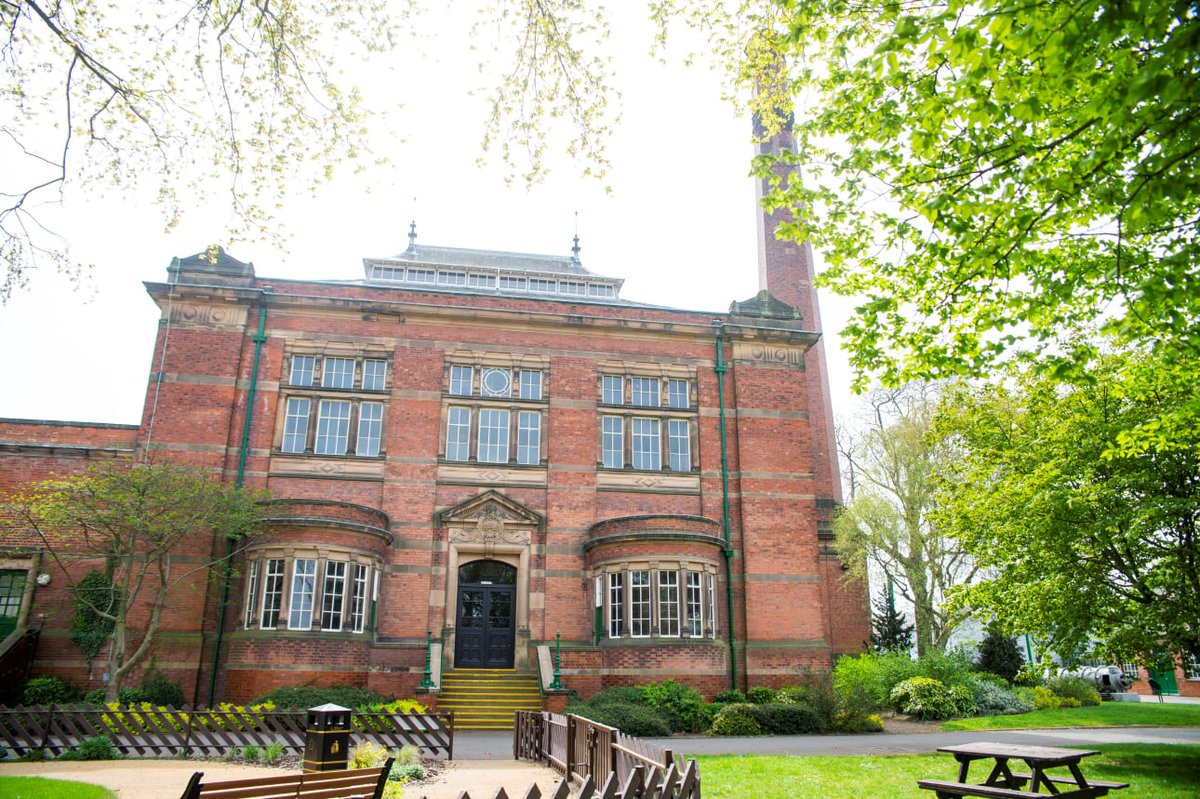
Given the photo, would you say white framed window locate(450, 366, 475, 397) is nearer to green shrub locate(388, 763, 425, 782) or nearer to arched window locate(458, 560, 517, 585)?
arched window locate(458, 560, 517, 585)

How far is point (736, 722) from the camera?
741 inches

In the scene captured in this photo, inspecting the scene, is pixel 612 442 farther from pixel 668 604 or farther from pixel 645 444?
pixel 668 604

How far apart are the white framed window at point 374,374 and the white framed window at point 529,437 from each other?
384 cm

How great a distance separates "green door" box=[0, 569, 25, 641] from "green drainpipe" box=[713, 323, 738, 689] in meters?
17.5

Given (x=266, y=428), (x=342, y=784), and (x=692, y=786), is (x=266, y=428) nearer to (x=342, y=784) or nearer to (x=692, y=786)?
(x=342, y=784)

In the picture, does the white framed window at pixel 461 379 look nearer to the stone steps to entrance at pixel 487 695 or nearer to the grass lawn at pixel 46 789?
the stone steps to entrance at pixel 487 695

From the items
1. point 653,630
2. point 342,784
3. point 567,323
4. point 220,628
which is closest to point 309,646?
point 220,628

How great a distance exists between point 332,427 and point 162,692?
7.47m

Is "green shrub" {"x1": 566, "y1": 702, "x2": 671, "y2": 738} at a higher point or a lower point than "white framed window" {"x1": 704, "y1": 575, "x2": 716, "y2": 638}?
lower

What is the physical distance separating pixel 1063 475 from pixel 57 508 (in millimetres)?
19768

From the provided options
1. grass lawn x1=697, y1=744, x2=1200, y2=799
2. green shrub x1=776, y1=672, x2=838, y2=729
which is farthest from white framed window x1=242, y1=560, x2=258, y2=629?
green shrub x1=776, y1=672, x2=838, y2=729

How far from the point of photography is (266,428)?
890 inches

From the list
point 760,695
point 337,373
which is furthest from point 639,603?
point 337,373

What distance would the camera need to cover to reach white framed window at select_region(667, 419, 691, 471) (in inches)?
959
